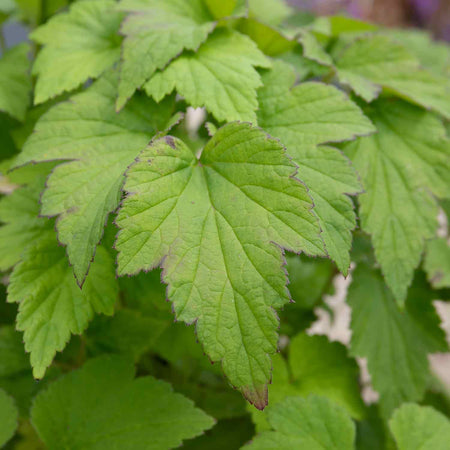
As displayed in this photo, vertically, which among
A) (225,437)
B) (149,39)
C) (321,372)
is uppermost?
(149,39)

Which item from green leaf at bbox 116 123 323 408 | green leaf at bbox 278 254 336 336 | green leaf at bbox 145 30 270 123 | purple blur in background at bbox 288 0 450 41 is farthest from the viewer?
purple blur in background at bbox 288 0 450 41

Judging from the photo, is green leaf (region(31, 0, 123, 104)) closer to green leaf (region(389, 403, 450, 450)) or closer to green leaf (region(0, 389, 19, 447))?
green leaf (region(0, 389, 19, 447))

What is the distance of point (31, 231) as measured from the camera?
0.72 metres

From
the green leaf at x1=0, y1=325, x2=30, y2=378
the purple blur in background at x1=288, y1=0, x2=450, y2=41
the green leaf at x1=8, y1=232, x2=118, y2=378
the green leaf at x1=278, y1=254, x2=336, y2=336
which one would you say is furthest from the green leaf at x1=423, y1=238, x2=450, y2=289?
the purple blur in background at x1=288, y1=0, x2=450, y2=41

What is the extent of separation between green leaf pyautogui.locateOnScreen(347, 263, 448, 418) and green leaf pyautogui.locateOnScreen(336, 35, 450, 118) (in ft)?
1.12

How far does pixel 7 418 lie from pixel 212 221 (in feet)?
1.44

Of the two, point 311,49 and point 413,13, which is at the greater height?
point 311,49

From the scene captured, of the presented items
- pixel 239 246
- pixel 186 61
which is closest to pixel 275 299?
pixel 239 246

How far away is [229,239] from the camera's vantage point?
1.78 feet

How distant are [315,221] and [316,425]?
36cm

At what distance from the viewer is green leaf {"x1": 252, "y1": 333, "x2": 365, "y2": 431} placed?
0.84 meters

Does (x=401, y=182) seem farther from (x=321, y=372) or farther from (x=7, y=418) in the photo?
(x=7, y=418)

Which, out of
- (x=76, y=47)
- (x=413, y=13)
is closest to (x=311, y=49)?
(x=76, y=47)

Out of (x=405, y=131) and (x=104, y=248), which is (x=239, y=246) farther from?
(x=405, y=131)
